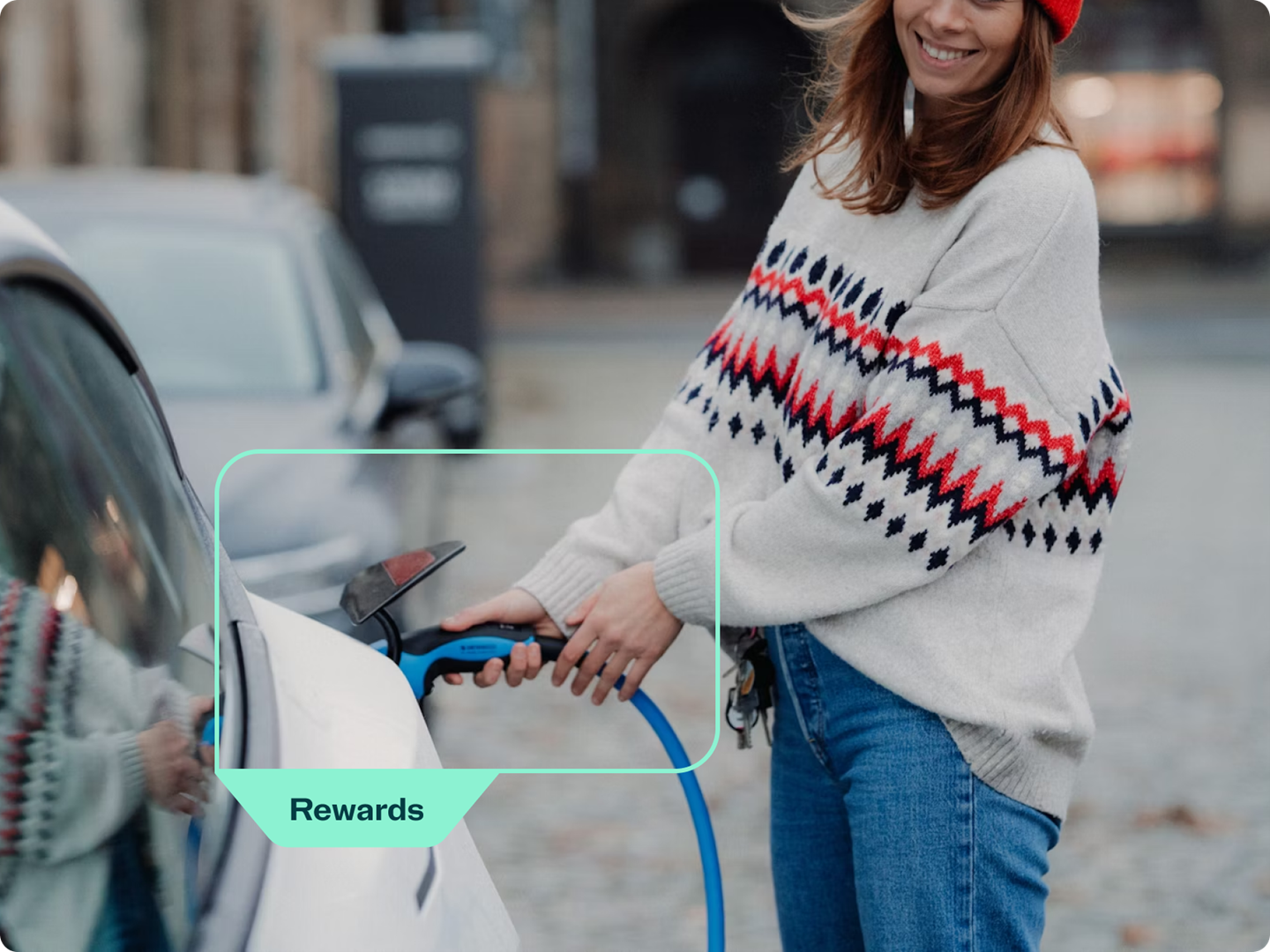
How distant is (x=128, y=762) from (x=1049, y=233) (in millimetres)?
962

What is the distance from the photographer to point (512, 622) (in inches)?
70.1

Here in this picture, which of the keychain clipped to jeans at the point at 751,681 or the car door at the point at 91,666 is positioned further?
the keychain clipped to jeans at the point at 751,681

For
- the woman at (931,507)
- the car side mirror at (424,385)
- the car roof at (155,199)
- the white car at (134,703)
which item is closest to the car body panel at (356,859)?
the white car at (134,703)

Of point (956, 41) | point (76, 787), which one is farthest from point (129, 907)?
point (956, 41)

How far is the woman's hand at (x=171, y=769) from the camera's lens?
50.6 inches

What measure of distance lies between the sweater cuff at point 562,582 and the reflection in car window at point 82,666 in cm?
39

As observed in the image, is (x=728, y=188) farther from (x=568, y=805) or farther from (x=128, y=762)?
(x=128, y=762)

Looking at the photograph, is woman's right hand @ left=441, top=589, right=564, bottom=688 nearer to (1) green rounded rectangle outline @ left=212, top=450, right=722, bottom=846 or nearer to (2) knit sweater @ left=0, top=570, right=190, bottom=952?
(1) green rounded rectangle outline @ left=212, top=450, right=722, bottom=846

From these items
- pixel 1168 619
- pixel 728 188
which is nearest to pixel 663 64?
pixel 728 188

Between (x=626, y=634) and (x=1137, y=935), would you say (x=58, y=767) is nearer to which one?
(x=626, y=634)

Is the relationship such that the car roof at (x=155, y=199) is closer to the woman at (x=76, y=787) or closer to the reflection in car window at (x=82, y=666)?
the reflection in car window at (x=82, y=666)

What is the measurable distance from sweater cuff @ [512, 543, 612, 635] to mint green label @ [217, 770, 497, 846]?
43 cm

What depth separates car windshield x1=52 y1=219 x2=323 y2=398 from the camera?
4535 mm

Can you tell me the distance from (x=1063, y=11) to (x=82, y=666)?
1.10m
